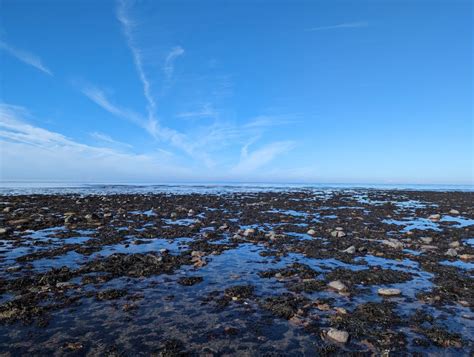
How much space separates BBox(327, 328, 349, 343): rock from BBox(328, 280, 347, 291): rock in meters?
2.44

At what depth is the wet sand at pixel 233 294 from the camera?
5.26 meters

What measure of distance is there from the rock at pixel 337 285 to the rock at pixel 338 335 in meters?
2.44

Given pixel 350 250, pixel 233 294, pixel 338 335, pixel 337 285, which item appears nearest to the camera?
pixel 338 335

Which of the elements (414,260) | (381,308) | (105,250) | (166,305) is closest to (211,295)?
(166,305)

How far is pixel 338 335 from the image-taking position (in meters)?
5.39

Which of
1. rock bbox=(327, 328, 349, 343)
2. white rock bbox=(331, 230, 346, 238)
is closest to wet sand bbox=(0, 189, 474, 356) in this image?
rock bbox=(327, 328, 349, 343)

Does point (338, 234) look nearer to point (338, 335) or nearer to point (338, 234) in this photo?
point (338, 234)

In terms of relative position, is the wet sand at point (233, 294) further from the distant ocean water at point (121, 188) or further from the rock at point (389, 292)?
the distant ocean water at point (121, 188)

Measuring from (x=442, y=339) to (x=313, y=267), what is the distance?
4.55m

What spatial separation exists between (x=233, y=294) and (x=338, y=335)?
2.74 meters

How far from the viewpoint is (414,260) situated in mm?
10578

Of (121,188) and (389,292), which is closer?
(389,292)

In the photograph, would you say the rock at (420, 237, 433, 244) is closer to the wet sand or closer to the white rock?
the wet sand

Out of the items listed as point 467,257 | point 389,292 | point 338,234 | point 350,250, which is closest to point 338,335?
point 389,292
